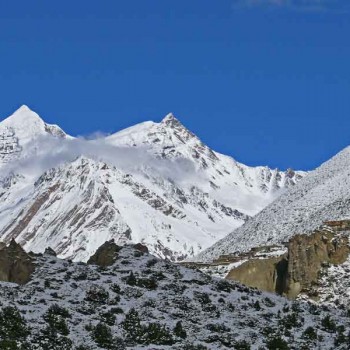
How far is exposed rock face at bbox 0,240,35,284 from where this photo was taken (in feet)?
181

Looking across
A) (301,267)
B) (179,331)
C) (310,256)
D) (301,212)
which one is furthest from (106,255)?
(301,212)

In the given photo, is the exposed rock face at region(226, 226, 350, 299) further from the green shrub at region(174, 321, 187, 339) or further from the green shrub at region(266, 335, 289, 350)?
the green shrub at region(266, 335, 289, 350)

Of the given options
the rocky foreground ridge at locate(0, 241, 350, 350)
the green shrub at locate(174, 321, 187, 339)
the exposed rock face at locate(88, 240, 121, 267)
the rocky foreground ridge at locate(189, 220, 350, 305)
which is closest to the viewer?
the rocky foreground ridge at locate(0, 241, 350, 350)

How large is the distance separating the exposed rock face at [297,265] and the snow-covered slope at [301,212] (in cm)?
1725

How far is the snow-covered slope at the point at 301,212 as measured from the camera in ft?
363

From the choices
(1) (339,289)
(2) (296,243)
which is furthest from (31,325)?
(2) (296,243)

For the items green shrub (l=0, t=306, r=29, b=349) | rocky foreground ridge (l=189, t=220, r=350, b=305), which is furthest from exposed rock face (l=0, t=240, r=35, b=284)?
rocky foreground ridge (l=189, t=220, r=350, b=305)

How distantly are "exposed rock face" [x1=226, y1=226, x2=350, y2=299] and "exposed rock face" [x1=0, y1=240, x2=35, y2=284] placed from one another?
2484 centimetres

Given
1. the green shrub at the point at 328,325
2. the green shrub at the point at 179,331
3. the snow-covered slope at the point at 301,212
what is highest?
the snow-covered slope at the point at 301,212

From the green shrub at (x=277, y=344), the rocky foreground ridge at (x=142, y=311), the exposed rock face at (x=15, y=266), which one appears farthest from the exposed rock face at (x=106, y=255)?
the green shrub at (x=277, y=344)

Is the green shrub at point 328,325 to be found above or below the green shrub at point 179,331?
above

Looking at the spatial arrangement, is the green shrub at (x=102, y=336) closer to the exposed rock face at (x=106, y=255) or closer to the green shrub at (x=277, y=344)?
the green shrub at (x=277, y=344)

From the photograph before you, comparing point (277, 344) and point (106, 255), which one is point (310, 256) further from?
point (277, 344)

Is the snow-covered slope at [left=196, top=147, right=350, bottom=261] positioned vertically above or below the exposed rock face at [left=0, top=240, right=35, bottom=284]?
above
